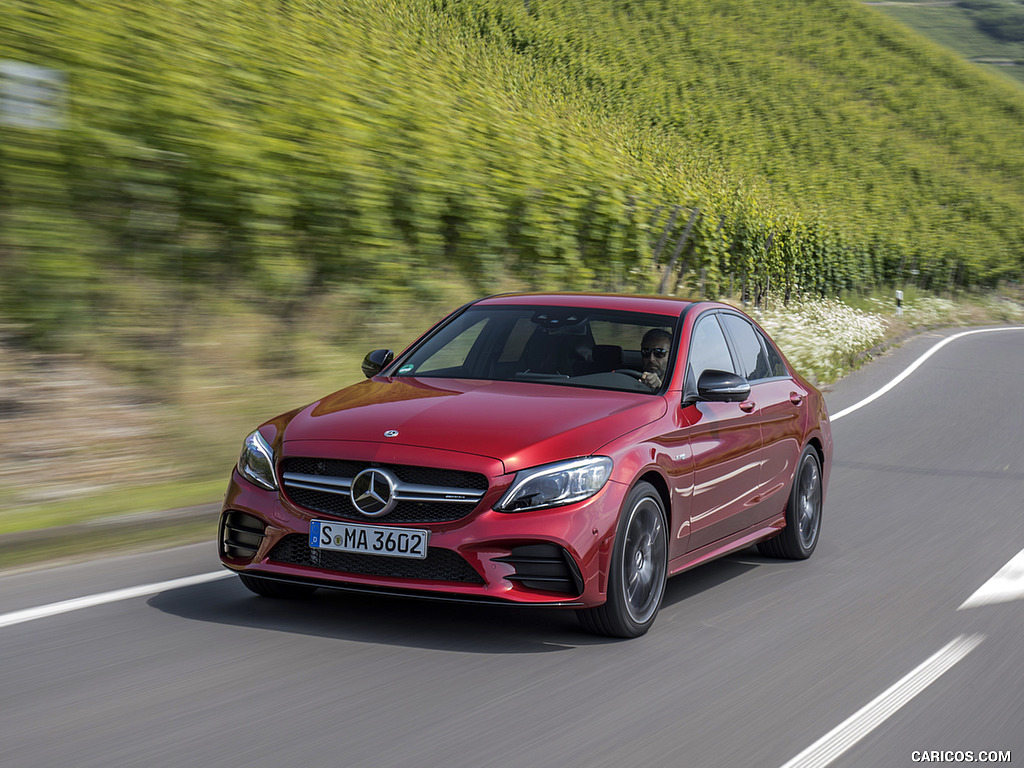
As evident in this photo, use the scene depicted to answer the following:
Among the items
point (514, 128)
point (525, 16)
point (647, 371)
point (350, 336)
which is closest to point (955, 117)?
point (525, 16)

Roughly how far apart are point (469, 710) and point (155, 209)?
25.1 ft

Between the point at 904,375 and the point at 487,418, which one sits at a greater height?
the point at 487,418

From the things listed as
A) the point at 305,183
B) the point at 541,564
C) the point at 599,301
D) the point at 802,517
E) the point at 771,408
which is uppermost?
the point at 305,183

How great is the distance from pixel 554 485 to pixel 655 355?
5.22 feet

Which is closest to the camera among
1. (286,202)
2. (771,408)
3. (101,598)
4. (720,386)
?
(101,598)

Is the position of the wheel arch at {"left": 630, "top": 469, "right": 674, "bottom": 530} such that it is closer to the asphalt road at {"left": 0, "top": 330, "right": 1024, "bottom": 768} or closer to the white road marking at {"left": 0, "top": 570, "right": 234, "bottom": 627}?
the asphalt road at {"left": 0, "top": 330, "right": 1024, "bottom": 768}

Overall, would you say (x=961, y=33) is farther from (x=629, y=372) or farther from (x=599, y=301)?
(x=629, y=372)

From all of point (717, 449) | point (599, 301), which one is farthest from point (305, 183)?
point (717, 449)

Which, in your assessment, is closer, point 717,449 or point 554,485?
point 554,485

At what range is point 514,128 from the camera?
18.7 meters

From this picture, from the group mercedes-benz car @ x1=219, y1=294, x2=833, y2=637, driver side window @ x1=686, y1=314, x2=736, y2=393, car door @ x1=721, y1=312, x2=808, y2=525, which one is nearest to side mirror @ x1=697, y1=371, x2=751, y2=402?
mercedes-benz car @ x1=219, y1=294, x2=833, y2=637

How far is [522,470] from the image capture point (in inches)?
223

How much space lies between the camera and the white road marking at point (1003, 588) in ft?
23.6

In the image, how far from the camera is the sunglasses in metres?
7.07
